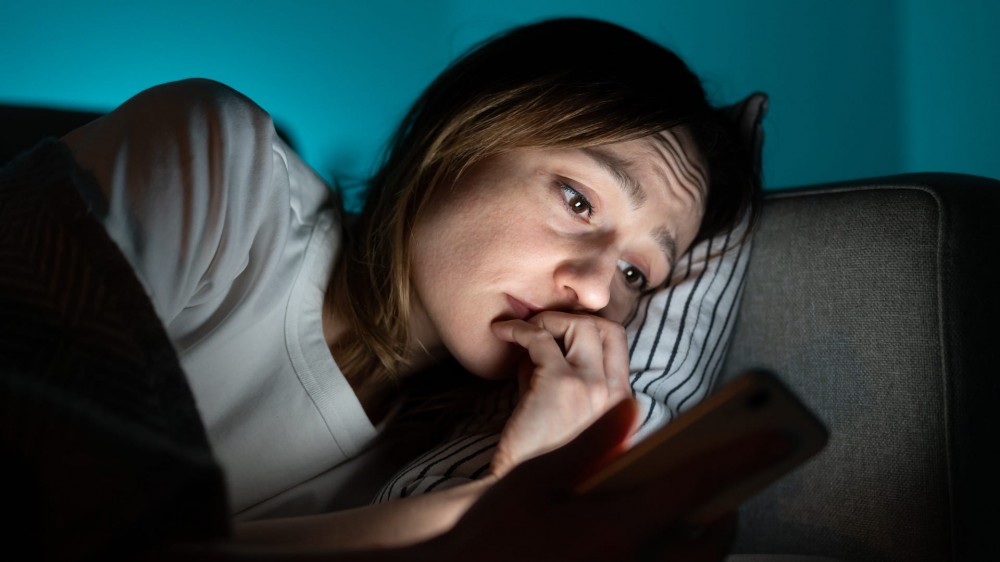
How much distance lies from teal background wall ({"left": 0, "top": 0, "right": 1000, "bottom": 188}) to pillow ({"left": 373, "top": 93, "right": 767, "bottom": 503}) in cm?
35

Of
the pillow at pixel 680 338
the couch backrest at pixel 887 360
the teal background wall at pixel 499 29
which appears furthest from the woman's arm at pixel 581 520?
the teal background wall at pixel 499 29

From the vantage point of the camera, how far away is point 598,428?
0.48 meters

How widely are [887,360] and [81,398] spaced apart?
816mm

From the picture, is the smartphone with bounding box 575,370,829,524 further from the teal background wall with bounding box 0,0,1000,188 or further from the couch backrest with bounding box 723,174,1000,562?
the teal background wall with bounding box 0,0,1000,188

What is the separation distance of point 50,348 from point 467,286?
1.33 ft

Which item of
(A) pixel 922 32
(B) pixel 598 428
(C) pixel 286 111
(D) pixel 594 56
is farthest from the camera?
(A) pixel 922 32

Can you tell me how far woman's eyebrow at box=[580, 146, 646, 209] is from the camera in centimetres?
79

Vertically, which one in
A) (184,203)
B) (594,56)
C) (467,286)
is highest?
(594,56)

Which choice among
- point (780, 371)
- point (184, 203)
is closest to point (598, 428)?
point (184, 203)

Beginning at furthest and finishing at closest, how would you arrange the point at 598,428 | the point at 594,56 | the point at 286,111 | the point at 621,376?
the point at 286,111, the point at 594,56, the point at 621,376, the point at 598,428

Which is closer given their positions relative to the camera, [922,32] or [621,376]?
[621,376]

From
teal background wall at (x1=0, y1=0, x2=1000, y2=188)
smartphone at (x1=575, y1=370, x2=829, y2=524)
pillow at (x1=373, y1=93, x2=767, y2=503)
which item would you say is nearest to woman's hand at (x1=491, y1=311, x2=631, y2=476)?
pillow at (x1=373, y1=93, x2=767, y2=503)

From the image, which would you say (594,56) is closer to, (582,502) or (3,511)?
(582,502)

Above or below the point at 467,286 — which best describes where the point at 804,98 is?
above
